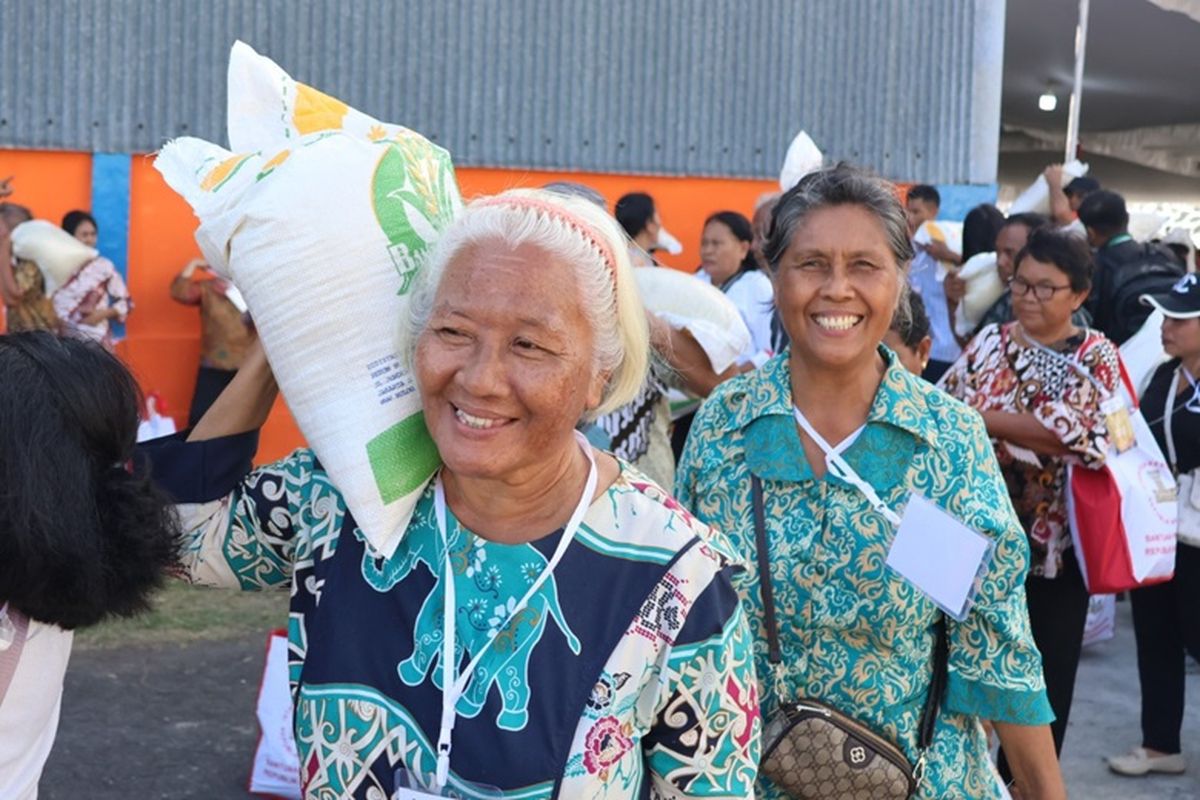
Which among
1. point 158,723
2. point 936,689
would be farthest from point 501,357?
point 158,723

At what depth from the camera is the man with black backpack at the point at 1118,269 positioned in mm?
7227

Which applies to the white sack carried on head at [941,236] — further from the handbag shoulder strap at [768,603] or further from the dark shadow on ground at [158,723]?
the handbag shoulder strap at [768,603]

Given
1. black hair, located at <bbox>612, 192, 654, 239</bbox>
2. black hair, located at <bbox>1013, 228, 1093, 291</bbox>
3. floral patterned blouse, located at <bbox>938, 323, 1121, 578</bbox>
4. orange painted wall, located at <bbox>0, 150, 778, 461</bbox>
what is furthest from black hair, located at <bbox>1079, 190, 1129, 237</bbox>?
orange painted wall, located at <bbox>0, 150, 778, 461</bbox>

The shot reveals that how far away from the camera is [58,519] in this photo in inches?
86.2

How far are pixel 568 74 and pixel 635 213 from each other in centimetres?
384

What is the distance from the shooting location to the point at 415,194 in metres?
2.10

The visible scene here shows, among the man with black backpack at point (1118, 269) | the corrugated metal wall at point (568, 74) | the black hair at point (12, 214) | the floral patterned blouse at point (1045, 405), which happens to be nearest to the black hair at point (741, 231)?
the man with black backpack at point (1118, 269)

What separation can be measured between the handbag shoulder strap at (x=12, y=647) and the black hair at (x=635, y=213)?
469 centimetres

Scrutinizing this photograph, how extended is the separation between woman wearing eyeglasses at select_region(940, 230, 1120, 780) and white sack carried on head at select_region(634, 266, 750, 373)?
880mm

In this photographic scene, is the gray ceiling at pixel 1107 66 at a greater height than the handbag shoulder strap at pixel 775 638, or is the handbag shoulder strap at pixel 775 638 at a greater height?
the gray ceiling at pixel 1107 66

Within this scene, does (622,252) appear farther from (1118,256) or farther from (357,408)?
(1118,256)

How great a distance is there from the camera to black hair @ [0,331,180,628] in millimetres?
2164

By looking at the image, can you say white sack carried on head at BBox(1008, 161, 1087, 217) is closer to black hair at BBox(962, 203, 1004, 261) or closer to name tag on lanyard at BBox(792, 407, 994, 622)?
black hair at BBox(962, 203, 1004, 261)

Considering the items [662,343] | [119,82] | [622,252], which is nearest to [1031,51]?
[119,82]
